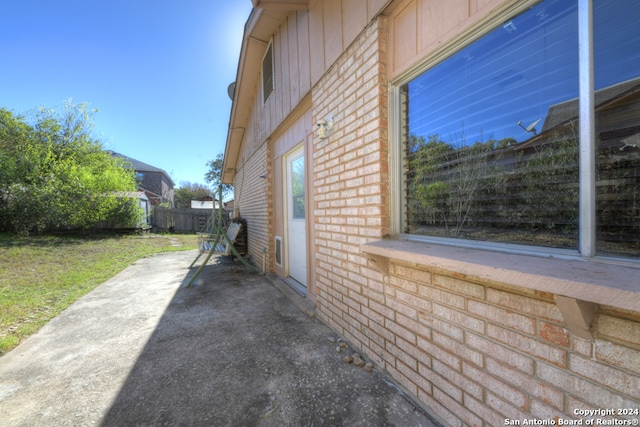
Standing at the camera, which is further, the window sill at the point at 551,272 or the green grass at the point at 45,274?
the green grass at the point at 45,274

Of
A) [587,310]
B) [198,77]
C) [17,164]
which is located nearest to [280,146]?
[587,310]

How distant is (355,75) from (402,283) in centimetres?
184

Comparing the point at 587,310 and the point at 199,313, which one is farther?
the point at 199,313

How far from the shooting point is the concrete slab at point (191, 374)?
1633 mm

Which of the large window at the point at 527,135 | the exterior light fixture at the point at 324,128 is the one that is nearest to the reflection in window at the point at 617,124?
the large window at the point at 527,135

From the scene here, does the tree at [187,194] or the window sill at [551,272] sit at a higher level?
the tree at [187,194]

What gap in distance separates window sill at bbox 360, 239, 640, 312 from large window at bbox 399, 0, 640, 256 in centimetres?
16

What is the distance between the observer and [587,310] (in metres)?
0.89

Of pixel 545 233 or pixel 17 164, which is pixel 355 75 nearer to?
pixel 545 233

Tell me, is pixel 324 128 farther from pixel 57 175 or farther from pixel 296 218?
pixel 57 175

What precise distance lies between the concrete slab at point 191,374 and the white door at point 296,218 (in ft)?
2.29

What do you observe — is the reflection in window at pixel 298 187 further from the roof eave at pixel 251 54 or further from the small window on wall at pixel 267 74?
the roof eave at pixel 251 54

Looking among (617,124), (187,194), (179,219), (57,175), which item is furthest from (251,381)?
(187,194)

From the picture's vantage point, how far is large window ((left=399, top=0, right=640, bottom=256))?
0.98 meters
